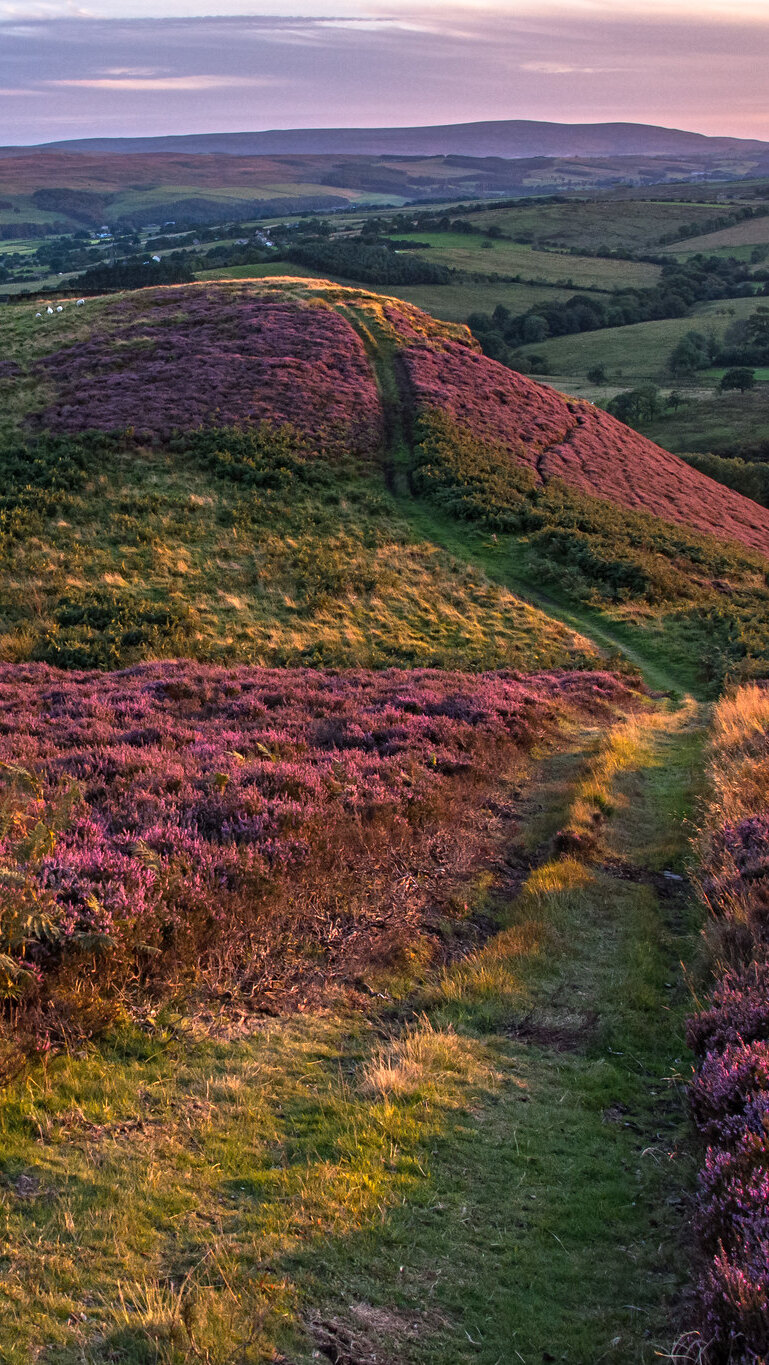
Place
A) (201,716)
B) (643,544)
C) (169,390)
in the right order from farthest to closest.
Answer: (169,390) → (643,544) → (201,716)

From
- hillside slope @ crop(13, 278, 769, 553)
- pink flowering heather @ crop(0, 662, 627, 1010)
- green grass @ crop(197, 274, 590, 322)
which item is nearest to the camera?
pink flowering heather @ crop(0, 662, 627, 1010)

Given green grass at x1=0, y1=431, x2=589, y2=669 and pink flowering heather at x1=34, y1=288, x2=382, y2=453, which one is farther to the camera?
pink flowering heather at x1=34, y1=288, x2=382, y2=453

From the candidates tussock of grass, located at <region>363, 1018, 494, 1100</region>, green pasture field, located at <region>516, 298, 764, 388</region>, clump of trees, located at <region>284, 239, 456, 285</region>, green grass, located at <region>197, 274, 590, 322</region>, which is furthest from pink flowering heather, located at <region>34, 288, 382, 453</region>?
green pasture field, located at <region>516, 298, 764, 388</region>

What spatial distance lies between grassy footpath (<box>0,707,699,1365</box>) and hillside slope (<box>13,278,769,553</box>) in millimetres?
33081

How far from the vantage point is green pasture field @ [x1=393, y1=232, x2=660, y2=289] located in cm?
16425

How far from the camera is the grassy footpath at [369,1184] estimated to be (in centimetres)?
399

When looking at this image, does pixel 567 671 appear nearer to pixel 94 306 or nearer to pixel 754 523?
pixel 754 523

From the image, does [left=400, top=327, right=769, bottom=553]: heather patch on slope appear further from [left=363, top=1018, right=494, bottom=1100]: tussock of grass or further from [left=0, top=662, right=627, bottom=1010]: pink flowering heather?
[left=363, top=1018, right=494, bottom=1100]: tussock of grass

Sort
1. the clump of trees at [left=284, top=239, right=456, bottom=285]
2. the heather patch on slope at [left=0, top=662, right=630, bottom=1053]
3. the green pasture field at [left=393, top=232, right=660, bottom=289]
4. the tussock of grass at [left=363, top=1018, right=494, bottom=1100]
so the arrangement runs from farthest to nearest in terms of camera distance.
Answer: the green pasture field at [left=393, top=232, right=660, bottom=289] → the clump of trees at [left=284, top=239, right=456, bottom=285] → the heather patch on slope at [left=0, top=662, right=630, bottom=1053] → the tussock of grass at [left=363, top=1018, right=494, bottom=1100]

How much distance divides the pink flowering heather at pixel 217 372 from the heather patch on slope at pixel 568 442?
4.39 metres

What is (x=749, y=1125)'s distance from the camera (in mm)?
4855

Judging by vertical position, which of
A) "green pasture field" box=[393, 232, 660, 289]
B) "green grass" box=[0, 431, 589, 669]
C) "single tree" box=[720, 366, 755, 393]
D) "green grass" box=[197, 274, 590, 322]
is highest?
"green pasture field" box=[393, 232, 660, 289]

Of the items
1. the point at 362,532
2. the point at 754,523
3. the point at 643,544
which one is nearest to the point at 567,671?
the point at 362,532

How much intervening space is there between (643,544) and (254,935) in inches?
1259
